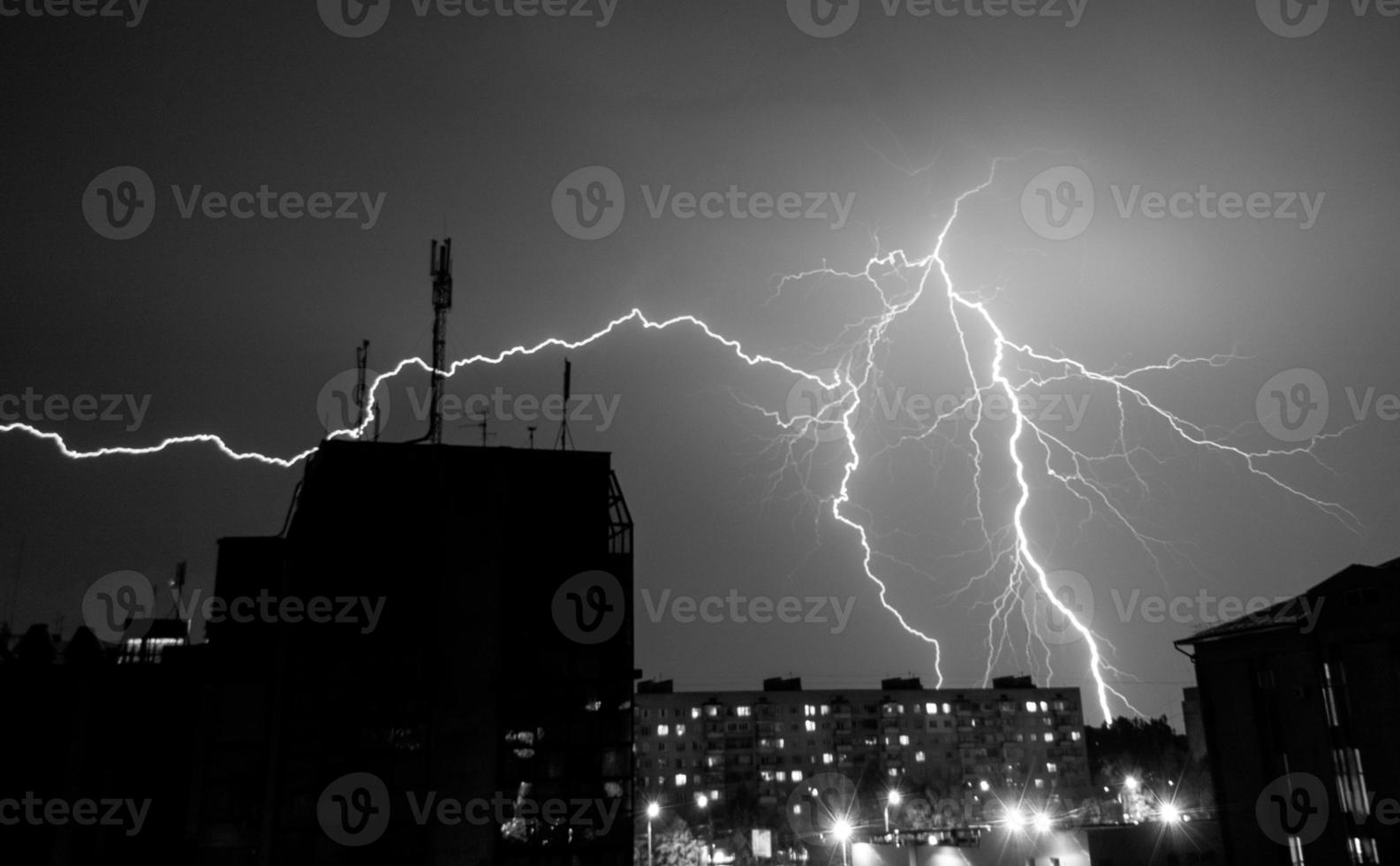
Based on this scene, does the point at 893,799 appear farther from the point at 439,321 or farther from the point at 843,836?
the point at 439,321

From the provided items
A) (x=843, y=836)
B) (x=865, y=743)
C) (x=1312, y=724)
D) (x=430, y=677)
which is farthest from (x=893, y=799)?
(x=430, y=677)

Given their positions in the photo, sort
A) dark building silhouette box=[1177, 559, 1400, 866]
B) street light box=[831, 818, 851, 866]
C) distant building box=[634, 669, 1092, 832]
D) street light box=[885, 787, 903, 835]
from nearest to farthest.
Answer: dark building silhouette box=[1177, 559, 1400, 866], street light box=[831, 818, 851, 866], street light box=[885, 787, 903, 835], distant building box=[634, 669, 1092, 832]

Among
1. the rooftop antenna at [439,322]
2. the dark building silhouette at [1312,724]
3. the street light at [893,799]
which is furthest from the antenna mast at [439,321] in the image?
the street light at [893,799]

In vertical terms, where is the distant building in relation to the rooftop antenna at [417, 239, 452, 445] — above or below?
below

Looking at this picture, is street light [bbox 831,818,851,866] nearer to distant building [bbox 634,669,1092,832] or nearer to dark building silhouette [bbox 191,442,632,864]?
dark building silhouette [bbox 191,442,632,864]

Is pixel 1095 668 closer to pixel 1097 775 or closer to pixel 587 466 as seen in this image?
pixel 587 466

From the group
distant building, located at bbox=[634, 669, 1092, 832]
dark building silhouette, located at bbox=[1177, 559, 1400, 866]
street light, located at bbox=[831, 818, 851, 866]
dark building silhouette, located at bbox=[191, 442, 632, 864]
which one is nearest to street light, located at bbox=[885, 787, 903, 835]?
distant building, located at bbox=[634, 669, 1092, 832]

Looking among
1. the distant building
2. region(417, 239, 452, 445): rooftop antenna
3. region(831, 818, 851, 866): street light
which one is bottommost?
region(831, 818, 851, 866): street light

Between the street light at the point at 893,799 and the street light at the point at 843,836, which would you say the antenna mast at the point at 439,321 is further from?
the street light at the point at 893,799
